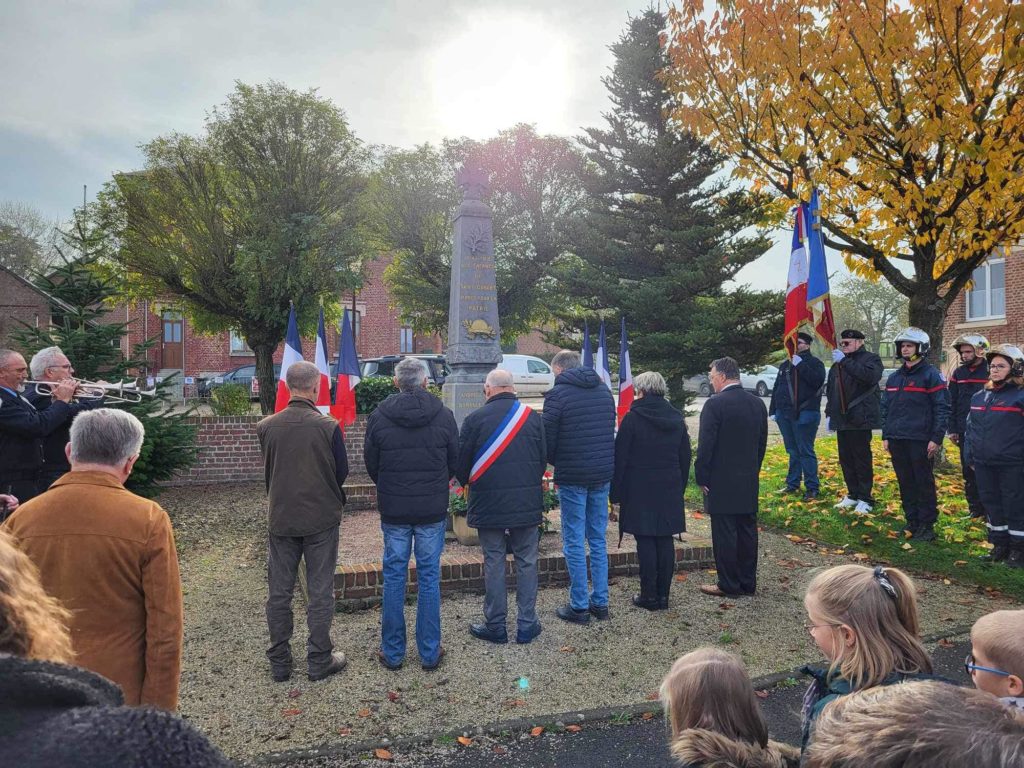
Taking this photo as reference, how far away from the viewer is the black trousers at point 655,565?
5512 mm

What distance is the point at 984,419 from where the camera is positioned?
639cm

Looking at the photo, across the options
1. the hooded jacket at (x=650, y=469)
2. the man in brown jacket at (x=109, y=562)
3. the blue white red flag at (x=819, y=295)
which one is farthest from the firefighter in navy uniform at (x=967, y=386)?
the man in brown jacket at (x=109, y=562)

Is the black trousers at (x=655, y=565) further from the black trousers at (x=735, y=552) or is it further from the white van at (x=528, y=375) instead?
the white van at (x=528, y=375)

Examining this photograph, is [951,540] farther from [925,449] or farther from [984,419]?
[984,419]

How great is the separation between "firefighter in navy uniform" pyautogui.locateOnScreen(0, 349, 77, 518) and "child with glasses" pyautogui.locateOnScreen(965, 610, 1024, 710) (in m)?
5.29

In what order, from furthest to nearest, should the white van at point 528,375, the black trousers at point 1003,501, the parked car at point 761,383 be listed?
1. the parked car at point 761,383
2. the white van at point 528,375
3. the black trousers at point 1003,501

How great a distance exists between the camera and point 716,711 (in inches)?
76.7

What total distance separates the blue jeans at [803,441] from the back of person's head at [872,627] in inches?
272

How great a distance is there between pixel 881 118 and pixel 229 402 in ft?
36.6

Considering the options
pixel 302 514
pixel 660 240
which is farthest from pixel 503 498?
pixel 660 240

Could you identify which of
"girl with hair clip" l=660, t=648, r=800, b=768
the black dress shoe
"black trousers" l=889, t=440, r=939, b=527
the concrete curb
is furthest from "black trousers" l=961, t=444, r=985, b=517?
"girl with hair clip" l=660, t=648, r=800, b=768

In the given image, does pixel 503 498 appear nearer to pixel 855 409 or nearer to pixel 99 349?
pixel 855 409

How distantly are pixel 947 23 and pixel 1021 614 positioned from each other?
27.1ft

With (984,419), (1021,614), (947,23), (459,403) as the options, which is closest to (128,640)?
(1021,614)
